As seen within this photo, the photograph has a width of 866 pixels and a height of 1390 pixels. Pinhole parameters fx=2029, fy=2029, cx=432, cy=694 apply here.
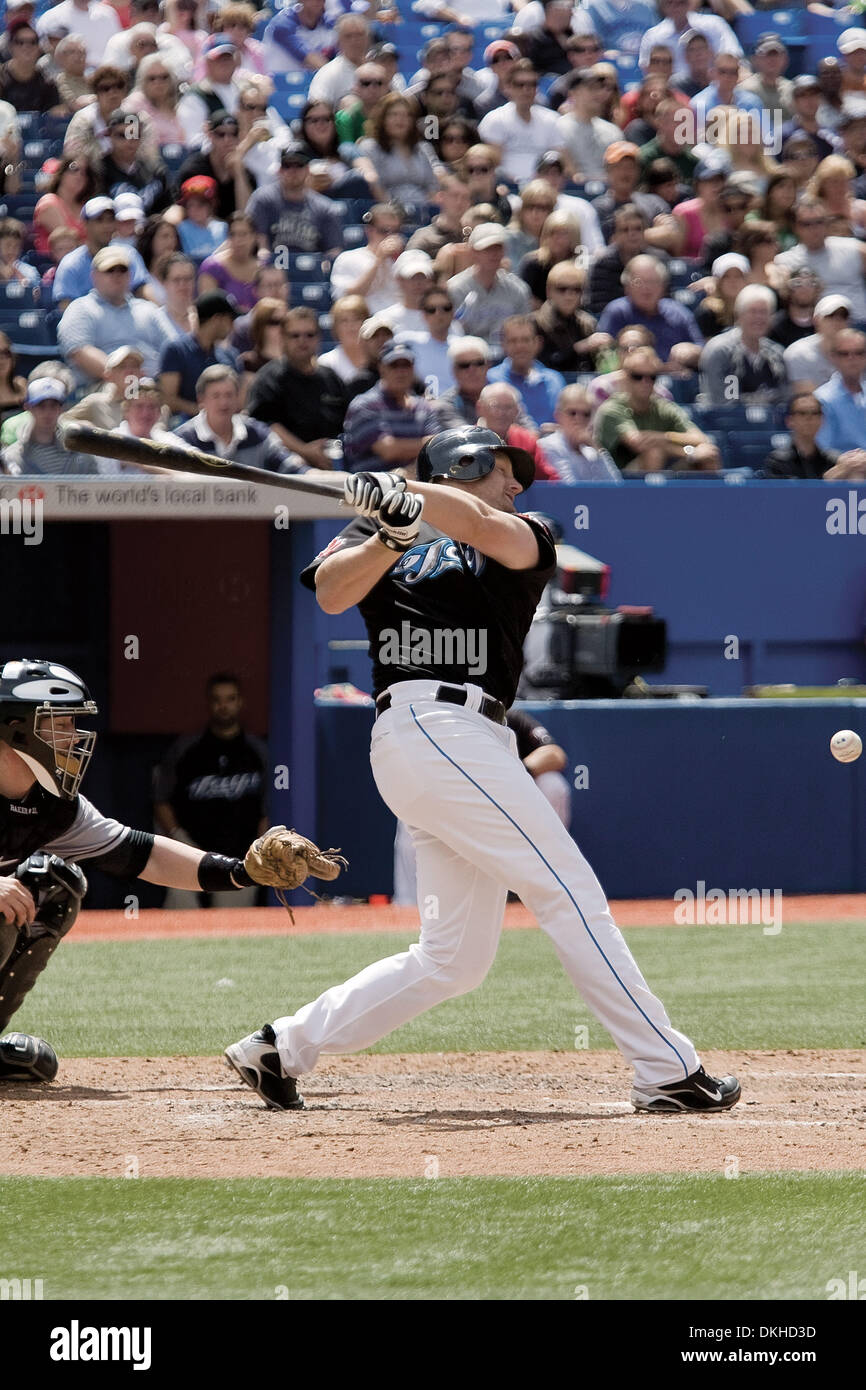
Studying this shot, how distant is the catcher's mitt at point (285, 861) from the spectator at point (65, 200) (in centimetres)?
835

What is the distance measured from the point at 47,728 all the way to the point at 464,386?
260 inches

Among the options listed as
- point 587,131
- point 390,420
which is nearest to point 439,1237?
point 390,420


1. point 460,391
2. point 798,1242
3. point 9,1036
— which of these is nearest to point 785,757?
point 460,391

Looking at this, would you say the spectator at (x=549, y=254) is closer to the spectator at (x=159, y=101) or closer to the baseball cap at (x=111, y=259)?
the spectator at (x=159, y=101)

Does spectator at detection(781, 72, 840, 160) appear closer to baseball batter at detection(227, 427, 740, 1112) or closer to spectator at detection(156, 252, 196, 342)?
spectator at detection(156, 252, 196, 342)

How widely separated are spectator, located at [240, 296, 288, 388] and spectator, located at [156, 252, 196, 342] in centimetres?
40

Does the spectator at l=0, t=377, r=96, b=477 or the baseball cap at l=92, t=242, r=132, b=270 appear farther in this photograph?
the baseball cap at l=92, t=242, r=132, b=270

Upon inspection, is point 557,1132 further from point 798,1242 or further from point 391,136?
point 391,136

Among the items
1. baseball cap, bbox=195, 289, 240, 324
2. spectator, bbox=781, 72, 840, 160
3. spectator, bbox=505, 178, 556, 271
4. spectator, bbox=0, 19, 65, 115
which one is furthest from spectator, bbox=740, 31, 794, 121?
baseball cap, bbox=195, 289, 240, 324

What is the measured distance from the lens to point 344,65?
14.6 meters

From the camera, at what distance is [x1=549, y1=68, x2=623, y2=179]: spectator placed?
14.9 metres

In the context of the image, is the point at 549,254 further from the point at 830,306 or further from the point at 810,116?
the point at 810,116

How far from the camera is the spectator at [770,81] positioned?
51.8ft

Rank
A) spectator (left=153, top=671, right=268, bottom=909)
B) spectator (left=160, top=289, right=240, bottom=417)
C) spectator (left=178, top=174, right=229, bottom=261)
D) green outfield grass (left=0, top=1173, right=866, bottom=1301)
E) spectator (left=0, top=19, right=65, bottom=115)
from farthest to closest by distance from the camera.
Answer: spectator (left=0, top=19, right=65, bottom=115) → spectator (left=178, top=174, right=229, bottom=261) → spectator (left=160, top=289, right=240, bottom=417) → spectator (left=153, top=671, right=268, bottom=909) → green outfield grass (left=0, top=1173, right=866, bottom=1301)
